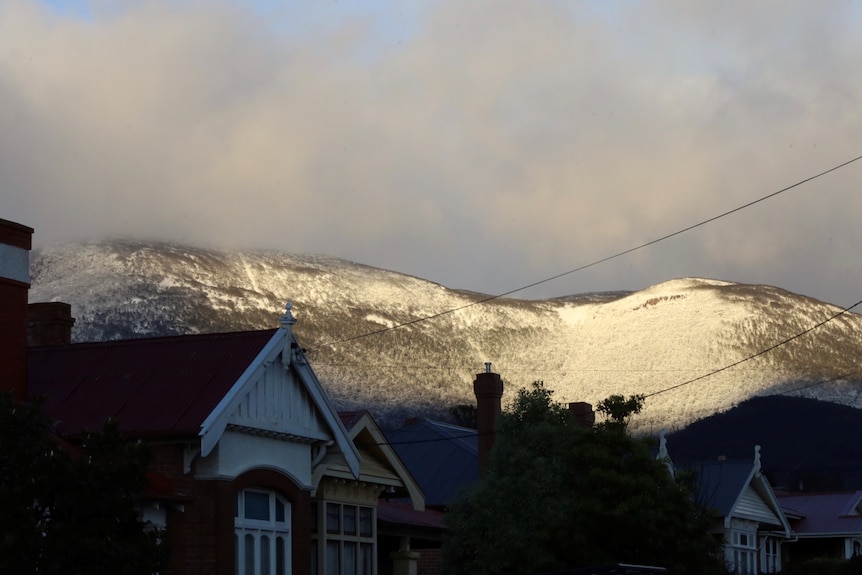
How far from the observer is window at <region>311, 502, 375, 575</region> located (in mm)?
31906

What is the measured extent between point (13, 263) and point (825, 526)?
46.7 meters

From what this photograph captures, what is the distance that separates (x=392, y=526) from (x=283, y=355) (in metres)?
9.38

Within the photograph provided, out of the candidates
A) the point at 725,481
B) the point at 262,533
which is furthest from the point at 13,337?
the point at 725,481

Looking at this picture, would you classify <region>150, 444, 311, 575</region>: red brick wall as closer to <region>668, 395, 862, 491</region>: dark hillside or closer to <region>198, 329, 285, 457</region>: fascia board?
<region>198, 329, 285, 457</region>: fascia board

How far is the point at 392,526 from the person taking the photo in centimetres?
3609

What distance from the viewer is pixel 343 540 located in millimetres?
32781

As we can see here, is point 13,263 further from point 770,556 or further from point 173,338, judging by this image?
point 770,556

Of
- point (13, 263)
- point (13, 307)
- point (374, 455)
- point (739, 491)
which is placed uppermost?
point (13, 263)

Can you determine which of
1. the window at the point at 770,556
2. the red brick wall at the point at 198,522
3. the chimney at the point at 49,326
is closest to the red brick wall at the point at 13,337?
the red brick wall at the point at 198,522

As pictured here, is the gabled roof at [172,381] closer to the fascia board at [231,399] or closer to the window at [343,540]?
the fascia board at [231,399]

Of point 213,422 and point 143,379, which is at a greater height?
point 143,379

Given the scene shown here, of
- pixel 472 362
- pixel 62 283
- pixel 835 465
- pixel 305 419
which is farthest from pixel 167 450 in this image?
pixel 472 362

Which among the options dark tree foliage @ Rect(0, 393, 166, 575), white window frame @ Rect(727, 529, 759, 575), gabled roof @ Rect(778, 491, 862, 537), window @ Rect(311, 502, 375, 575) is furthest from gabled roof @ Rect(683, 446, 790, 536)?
dark tree foliage @ Rect(0, 393, 166, 575)

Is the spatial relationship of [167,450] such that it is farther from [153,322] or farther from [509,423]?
[153,322]
